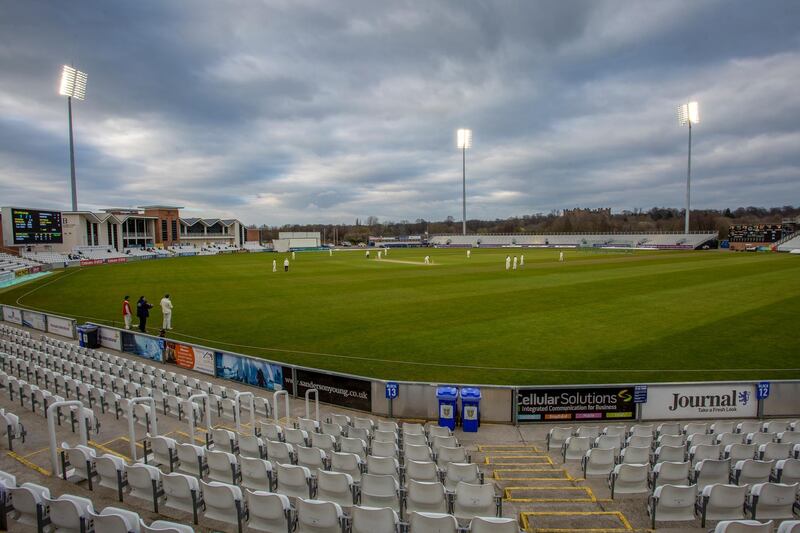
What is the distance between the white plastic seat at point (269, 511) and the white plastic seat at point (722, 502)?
5.68 m

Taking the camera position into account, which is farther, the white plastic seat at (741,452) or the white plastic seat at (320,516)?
the white plastic seat at (741,452)

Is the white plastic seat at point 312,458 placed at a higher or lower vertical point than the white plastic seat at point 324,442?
higher

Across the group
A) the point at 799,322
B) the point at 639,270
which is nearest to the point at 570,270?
the point at 639,270

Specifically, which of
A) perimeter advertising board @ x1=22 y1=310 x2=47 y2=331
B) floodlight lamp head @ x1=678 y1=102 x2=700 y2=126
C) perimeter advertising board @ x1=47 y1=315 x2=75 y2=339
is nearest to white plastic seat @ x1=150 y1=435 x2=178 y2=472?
perimeter advertising board @ x1=47 y1=315 x2=75 y2=339

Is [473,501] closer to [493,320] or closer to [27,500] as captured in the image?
[27,500]

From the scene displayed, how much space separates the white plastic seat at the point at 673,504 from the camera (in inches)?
245

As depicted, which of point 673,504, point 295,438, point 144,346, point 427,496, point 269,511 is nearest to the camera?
point 269,511

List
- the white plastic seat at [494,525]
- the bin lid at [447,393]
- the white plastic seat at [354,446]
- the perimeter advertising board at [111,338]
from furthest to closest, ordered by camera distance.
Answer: the perimeter advertising board at [111,338] < the bin lid at [447,393] < the white plastic seat at [354,446] < the white plastic seat at [494,525]

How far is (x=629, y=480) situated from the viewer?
7.21 m

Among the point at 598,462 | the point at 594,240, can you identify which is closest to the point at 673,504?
the point at 598,462

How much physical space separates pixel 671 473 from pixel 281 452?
20.7 ft

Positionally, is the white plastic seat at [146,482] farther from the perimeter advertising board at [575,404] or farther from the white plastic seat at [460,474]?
the perimeter advertising board at [575,404]

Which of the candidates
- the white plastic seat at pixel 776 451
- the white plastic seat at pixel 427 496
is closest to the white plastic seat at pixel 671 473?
the white plastic seat at pixel 776 451

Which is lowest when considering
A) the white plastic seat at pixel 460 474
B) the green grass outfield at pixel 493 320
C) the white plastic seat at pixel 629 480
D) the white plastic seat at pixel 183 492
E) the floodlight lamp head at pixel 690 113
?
the green grass outfield at pixel 493 320
